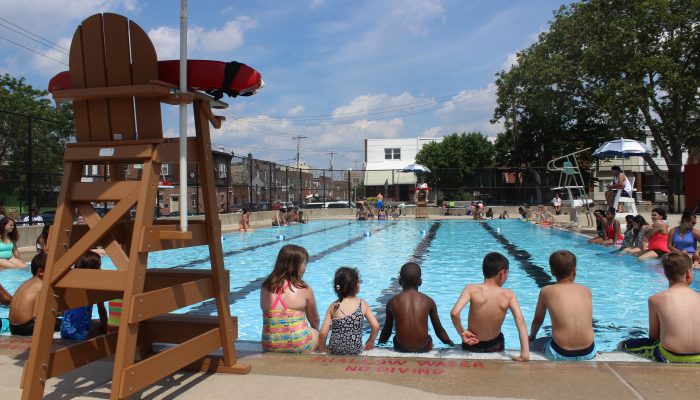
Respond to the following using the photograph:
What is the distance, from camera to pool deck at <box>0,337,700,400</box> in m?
3.07

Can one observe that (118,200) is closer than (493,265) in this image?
Yes

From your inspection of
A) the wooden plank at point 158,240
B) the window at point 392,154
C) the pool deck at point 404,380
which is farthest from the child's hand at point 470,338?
the window at point 392,154

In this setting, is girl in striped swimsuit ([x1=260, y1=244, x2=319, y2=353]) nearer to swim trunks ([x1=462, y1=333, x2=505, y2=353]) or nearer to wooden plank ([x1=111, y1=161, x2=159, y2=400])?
swim trunks ([x1=462, y1=333, x2=505, y2=353])

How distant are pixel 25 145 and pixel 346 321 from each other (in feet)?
68.2

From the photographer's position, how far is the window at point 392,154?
212 ft

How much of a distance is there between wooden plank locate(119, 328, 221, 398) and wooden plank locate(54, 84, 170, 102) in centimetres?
144

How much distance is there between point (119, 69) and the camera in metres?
2.97

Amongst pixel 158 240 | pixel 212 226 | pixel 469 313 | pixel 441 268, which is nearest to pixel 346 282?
pixel 469 313

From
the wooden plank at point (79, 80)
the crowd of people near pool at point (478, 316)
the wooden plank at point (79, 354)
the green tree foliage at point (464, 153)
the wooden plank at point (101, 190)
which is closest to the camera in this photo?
the wooden plank at point (101, 190)

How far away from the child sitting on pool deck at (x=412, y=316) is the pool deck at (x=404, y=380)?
0.79ft

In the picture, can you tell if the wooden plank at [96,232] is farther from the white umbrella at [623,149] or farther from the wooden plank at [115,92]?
the white umbrella at [623,149]

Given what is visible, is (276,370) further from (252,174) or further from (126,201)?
(252,174)

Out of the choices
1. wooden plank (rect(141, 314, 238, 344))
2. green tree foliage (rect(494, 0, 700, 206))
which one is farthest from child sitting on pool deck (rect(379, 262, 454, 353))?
green tree foliage (rect(494, 0, 700, 206))

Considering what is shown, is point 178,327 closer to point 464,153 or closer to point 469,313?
point 469,313
